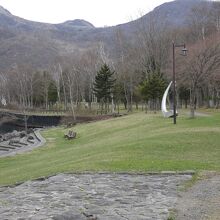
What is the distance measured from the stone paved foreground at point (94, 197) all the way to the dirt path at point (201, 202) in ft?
0.95

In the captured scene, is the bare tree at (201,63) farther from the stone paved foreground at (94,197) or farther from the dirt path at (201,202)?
the dirt path at (201,202)

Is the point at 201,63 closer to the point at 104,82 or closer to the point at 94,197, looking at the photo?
the point at 94,197

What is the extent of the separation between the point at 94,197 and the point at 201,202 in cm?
258

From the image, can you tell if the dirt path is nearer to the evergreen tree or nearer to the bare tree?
the bare tree

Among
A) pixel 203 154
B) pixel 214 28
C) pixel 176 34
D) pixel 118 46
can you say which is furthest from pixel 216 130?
pixel 118 46

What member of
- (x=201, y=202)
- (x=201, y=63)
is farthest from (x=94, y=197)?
(x=201, y=63)

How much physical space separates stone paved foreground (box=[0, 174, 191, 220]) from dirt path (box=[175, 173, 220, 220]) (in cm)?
29

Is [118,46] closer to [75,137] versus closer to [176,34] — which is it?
[176,34]

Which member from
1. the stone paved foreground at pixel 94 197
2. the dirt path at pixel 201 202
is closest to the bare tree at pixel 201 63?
the stone paved foreground at pixel 94 197

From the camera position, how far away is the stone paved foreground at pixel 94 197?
9.41m

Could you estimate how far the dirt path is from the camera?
30.4 feet

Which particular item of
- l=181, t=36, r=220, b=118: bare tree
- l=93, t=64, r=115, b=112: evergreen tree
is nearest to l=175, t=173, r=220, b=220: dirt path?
l=181, t=36, r=220, b=118: bare tree

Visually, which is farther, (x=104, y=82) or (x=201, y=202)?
(x=104, y=82)

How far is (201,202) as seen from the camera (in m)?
10.4
